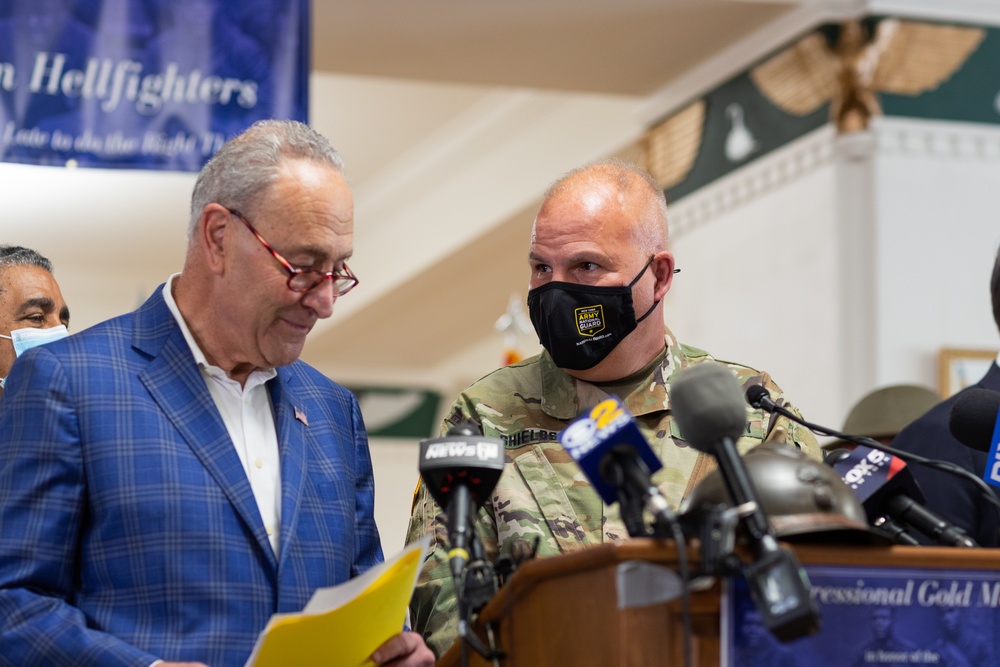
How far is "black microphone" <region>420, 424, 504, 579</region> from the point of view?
219 centimetres

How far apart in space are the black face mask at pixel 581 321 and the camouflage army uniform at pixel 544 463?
0.38ft

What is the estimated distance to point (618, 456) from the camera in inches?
79.0

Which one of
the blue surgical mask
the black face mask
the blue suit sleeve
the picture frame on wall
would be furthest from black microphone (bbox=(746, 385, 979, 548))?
the picture frame on wall

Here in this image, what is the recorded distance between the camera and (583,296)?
3.04 meters

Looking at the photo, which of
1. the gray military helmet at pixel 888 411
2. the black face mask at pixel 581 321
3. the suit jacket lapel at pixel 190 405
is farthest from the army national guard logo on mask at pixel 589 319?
the gray military helmet at pixel 888 411

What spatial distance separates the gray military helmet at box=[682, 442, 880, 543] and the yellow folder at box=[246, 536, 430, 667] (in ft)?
1.43

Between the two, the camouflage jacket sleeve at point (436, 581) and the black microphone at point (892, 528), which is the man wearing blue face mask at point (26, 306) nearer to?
the camouflage jacket sleeve at point (436, 581)

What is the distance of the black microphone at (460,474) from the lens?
86.3 inches

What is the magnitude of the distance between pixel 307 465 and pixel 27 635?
553 millimetres

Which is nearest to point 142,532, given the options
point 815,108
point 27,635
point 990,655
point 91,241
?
point 27,635

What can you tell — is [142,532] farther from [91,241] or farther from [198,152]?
[91,241]

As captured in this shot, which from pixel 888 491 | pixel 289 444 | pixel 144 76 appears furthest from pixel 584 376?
pixel 144 76

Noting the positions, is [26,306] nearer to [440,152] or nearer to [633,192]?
[633,192]

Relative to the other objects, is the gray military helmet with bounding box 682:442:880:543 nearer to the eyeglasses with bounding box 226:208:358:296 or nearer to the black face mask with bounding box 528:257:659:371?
the eyeglasses with bounding box 226:208:358:296
